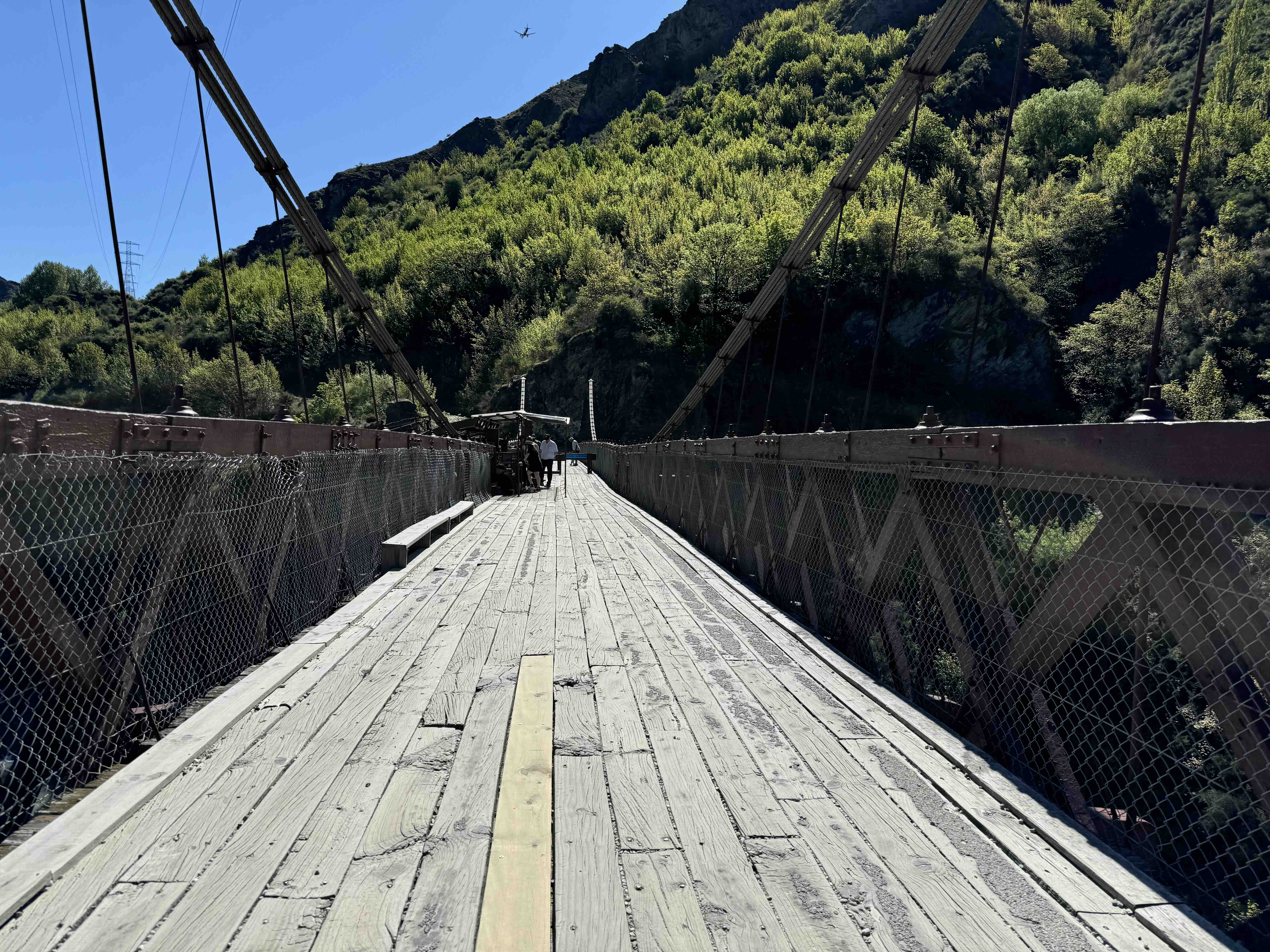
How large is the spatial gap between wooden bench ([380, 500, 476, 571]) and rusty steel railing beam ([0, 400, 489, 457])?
0.97 metres

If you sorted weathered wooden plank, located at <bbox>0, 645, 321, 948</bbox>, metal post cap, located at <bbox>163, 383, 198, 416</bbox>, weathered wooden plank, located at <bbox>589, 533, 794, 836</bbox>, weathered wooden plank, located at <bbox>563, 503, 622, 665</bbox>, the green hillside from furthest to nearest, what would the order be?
the green hillside < weathered wooden plank, located at <bbox>563, 503, 622, 665</bbox> < metal post cap, located at <bbox>163, 383, 198, 416</bbox> < weathered wooden plank, located at <bbox>589, 533, 794, 836</bbox> < weathered wooden plank, located at <bbox>0, 645, 321, 948</bbox>

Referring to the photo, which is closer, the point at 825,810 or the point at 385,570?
the point at 825,810

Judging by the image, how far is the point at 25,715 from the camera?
11.8 ft

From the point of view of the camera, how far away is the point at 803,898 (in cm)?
175

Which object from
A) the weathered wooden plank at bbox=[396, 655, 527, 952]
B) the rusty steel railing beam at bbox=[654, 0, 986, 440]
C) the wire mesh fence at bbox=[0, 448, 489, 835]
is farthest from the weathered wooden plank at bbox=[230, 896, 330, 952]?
the rusty steel railing beam at bbox=[654, 0, 986, 440]

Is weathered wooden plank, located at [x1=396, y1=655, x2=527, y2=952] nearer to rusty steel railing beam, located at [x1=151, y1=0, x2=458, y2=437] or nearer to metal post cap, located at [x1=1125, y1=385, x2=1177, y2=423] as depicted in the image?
metal post cap, located at [x1=1125, y1=385, x2=1177, y2=423]

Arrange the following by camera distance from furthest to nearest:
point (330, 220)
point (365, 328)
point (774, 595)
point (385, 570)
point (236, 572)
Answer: point (330, 220) < point (365, 328) < point (385, 570) < point (774, 595) < point (236, 572)

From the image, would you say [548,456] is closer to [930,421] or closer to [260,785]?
[930,421]

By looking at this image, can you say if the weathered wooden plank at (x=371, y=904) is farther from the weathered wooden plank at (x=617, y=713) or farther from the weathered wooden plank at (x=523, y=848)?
the weathered wooden plank at (x=617, y=713)

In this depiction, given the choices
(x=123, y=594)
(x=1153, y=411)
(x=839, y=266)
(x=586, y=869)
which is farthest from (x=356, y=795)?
(x=839, y=266)

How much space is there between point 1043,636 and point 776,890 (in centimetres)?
118

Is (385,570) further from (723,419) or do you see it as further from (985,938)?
(723,419)

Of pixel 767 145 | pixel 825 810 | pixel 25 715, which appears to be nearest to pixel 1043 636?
pixel 825 810

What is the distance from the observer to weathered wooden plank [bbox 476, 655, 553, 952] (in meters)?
1.62
